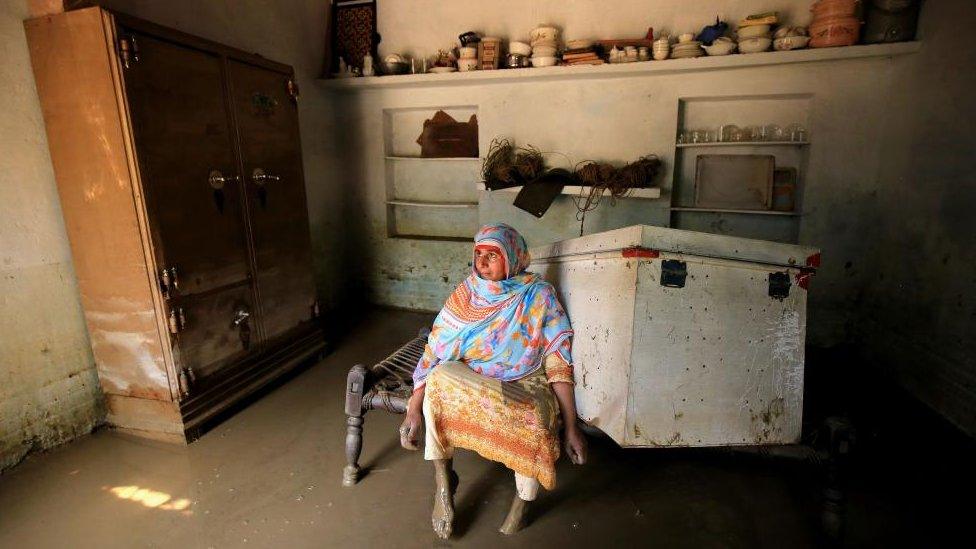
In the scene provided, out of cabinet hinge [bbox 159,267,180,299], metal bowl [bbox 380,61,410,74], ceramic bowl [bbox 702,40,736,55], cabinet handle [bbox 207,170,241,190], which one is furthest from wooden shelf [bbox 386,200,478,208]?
cabinet hinge [bbox 159,267,180,299]

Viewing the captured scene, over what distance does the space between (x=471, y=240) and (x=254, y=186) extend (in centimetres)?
A: 241

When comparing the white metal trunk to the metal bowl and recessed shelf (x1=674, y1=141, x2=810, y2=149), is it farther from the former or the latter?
the metal bowl

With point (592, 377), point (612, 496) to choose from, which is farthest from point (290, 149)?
point (612, 496)

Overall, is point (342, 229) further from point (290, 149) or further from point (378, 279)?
point (290, 149)

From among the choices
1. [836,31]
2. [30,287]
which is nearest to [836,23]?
[836,31]

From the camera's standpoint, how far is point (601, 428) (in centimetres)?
181

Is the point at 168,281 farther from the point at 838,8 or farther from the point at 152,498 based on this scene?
the point at 838,8

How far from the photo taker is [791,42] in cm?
343

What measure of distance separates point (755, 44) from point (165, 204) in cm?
422

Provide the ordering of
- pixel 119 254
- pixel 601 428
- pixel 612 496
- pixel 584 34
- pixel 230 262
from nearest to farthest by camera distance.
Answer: pixel 601 428 → pixel 612 496 → pixel 119 254 → pixel 230 262 → pixel 584 34

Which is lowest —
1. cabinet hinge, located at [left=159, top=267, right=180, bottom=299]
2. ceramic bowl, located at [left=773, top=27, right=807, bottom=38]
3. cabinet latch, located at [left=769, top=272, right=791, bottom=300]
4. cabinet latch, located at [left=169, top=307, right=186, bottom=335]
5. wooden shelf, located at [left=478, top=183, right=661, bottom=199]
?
cabinet latch, located at [left=169, top=307, right=186, bottom=335]

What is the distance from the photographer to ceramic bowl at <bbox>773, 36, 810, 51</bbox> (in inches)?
134

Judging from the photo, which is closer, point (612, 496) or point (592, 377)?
point (592, 377)

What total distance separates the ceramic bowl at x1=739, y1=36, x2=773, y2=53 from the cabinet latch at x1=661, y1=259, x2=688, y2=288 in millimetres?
2898
